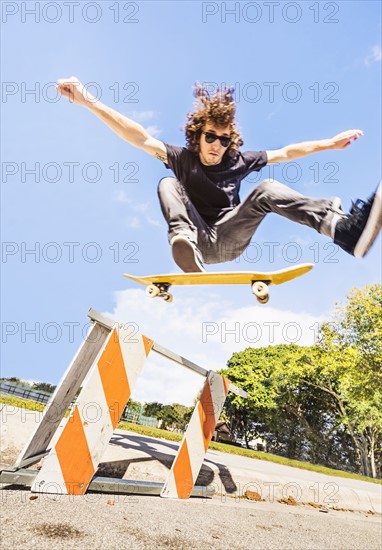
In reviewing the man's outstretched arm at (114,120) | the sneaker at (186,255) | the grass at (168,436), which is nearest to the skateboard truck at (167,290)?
the sneaker at (186,255)

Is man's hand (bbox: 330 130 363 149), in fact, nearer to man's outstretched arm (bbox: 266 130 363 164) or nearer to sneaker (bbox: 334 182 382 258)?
man's outstretched arm (bbox: 266 130 363 164)

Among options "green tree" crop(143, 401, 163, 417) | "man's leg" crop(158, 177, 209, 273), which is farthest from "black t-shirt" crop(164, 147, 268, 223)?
"green tree" crop(143, 401, 163, 417)

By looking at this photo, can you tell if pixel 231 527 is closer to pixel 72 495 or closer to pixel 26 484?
pixel 72 495

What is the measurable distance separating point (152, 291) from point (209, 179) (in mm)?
1210

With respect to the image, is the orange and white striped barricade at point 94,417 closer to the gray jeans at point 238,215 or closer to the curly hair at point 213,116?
the gray jeans at point 238,215

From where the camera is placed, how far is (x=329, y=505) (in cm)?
533

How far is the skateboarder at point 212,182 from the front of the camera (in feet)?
9.91

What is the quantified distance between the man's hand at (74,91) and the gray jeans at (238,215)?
3.04 feet

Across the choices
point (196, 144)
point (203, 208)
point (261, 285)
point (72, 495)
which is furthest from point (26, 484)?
point (196, 144)

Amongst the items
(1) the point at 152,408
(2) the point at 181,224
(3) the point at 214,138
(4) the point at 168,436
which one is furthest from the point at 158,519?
(1) the point at 152,408

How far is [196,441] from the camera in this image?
13.3ft

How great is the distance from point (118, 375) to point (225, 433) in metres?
32.7

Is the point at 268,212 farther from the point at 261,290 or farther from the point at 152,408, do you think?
the point at 152,408

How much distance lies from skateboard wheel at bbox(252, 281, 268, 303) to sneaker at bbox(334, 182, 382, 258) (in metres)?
0.73
